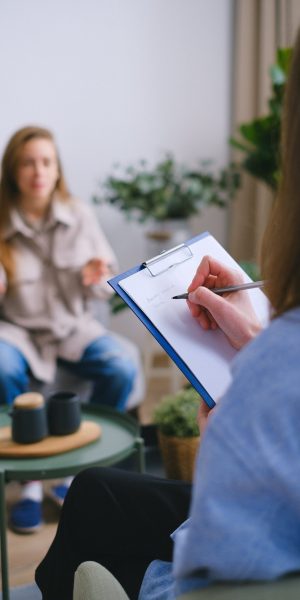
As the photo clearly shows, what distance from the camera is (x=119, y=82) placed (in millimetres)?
3375

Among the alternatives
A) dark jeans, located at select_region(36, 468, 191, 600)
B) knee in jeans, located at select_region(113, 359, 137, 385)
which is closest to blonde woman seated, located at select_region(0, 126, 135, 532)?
knee in jeans, located at select_region(113, 359, 137, 385)

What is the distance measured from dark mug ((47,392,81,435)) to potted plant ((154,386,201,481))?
40 cm

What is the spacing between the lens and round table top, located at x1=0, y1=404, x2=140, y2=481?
1.61 metres

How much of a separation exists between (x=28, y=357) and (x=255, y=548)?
1.88m

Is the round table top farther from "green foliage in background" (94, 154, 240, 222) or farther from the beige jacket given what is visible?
"green foliage in background" (94, 154, 240, 222)

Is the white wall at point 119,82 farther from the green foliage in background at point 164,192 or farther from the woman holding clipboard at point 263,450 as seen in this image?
the woman holding clipboard at point 263,450

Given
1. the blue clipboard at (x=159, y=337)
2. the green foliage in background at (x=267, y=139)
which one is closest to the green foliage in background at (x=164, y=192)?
the green foliage in background at (x=267, y=139)

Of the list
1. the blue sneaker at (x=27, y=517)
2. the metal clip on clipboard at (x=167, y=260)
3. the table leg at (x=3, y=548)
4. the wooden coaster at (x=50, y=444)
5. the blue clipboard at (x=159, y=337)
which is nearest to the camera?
the blue clipboard at (x=159, y=337)

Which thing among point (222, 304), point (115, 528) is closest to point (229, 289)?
point (222, 304)

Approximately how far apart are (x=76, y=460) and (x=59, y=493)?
52 cm

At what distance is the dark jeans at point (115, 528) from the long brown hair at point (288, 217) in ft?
1.57

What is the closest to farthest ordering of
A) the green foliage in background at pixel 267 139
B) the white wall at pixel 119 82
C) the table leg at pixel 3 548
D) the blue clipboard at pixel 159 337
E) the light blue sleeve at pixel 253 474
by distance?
the light blue sleeve at pixel 253 474 < the blue clipboard at pixel 159 337 < the table leg at pixel 3 548 < the green foliage in background at pixel 267 139 < the white wall at pixel 119 82

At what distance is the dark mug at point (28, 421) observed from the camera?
171 cm

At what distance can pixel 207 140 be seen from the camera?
3.63 metres
